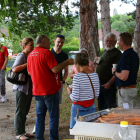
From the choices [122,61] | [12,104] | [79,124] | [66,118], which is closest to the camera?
[79,124]

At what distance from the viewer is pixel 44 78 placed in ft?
11.4

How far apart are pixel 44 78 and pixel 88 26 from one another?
3.57m

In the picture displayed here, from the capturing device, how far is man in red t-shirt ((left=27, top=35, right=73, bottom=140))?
11.1 ft

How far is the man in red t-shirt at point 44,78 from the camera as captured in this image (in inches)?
133

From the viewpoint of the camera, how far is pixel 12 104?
7.23m

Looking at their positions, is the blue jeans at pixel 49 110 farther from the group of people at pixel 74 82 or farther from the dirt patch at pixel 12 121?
the dirt patch at pixel 12 121

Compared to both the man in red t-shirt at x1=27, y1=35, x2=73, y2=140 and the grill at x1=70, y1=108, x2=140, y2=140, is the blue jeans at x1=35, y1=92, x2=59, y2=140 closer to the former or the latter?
the man in red t-shirt at x1=27, y1=35, x2=73, y2=140

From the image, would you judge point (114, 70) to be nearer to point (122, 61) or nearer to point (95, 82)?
point (122, 61)

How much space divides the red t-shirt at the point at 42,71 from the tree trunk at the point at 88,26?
Answer: 124 inches

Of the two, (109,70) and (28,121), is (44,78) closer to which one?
(109,70)

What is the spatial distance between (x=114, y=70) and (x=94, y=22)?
345 centimetres

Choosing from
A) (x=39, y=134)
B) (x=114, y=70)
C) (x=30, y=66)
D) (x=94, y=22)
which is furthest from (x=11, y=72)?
(x=94, y=22)

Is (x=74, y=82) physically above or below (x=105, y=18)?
below

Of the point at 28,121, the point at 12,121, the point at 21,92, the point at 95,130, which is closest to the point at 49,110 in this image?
the point at 21,92
